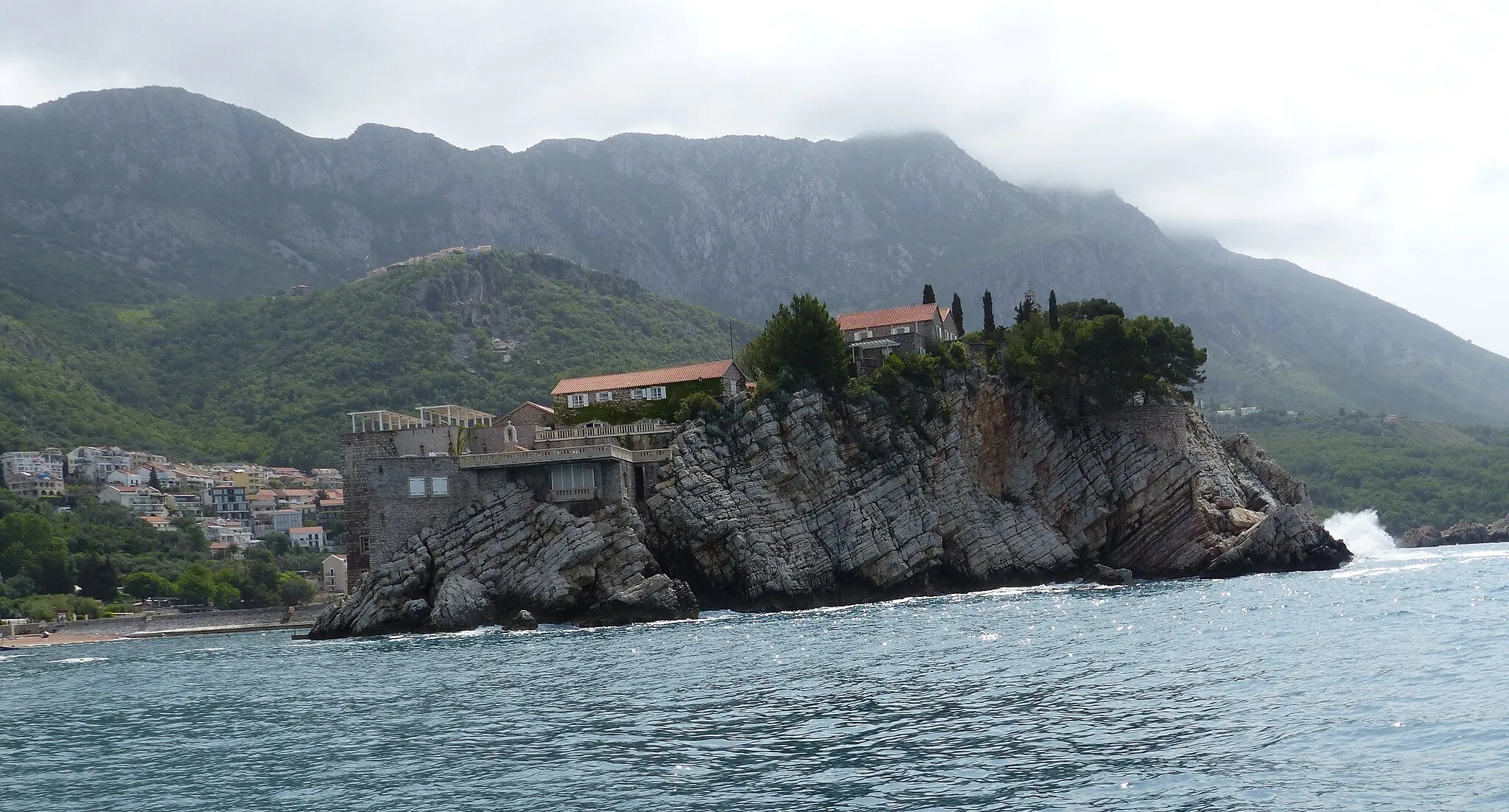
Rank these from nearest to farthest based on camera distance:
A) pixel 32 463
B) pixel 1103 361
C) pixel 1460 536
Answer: pixel 1103 361 < pixel 1460 536 < pixel 32 463

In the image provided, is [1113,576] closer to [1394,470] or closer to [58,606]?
[58,606]

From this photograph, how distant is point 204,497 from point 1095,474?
117002 millimetres

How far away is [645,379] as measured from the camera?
287 feet

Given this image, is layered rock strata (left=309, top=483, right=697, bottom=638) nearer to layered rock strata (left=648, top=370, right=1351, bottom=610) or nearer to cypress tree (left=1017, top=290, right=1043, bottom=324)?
layered rock strata (left=648, top=370, right=1351, bottom=610)

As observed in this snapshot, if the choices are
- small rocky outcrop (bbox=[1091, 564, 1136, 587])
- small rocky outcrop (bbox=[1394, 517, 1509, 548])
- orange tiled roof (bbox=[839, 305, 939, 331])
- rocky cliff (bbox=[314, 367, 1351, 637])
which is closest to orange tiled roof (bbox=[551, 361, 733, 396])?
rocky cliff (bbox=[314, 367, 1351, 637])

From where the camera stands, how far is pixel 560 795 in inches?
1083

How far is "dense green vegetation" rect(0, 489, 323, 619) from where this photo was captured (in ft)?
356

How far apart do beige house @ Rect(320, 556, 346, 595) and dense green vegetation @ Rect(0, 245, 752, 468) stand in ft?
96.8

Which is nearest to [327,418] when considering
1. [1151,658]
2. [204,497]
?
[204,497]

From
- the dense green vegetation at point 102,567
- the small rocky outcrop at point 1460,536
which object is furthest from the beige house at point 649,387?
the small rocky outcrop at point 1460,536

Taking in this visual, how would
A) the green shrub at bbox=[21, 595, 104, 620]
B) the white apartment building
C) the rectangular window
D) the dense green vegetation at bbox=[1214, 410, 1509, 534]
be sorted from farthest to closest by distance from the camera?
the dense green vegetation at bbox=[1214, 410, 1509, 534], the white apartment building, the green shrub at bbox=[21, 595, 104, 620], the rectangular window

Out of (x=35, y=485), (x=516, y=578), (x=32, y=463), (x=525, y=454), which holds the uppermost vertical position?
(x=32, y=463)

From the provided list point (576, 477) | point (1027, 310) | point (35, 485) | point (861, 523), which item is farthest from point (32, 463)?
point (1027, 310)

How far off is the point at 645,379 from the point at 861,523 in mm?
17880
